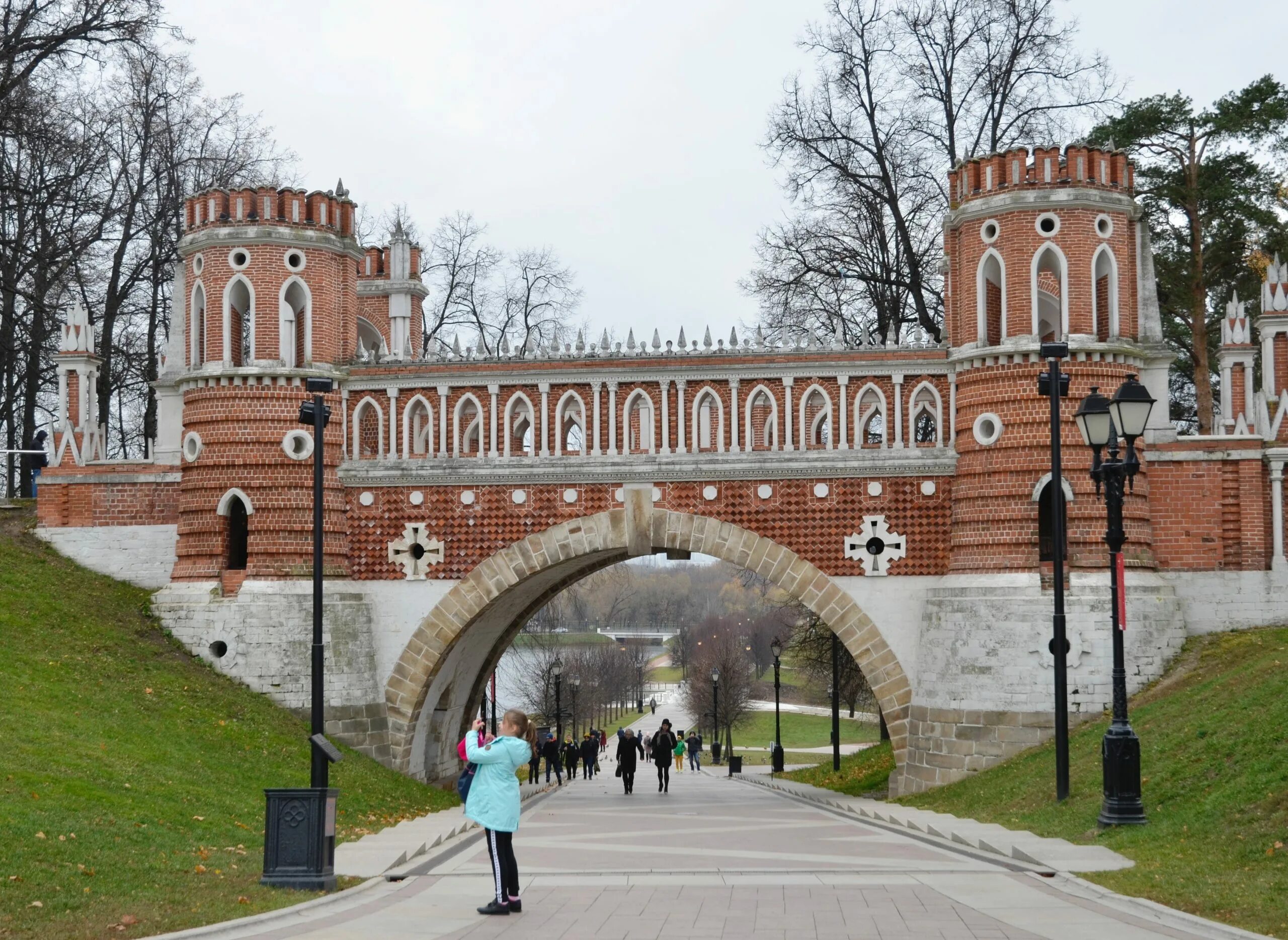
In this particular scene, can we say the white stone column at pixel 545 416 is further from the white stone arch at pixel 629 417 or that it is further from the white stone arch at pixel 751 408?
the white stone arch at pixel 751 408

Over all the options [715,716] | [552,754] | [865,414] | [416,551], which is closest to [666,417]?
[865,414]

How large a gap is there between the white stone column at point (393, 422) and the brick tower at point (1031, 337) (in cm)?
844

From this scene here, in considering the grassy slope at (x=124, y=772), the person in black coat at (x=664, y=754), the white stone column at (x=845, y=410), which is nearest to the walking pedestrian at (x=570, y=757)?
the person in black coat at (x=664, y=754)

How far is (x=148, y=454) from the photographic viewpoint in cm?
3344

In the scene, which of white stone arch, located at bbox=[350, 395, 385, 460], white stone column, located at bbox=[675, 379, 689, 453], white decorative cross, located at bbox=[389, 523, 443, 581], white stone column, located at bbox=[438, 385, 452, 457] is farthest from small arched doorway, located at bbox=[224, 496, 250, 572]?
white stone column, located at bbox=[675, 379, 689, 453]

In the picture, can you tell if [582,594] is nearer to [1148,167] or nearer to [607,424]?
[1148,167]

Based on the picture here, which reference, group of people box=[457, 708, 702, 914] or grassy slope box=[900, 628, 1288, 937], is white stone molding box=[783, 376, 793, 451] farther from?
group of people box=[457, 708, 702, 914]

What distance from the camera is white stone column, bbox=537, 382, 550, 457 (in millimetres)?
22438

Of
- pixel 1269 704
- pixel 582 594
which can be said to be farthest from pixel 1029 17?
pixel 582 594

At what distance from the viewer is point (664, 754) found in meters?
27.0

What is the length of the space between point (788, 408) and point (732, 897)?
38.8 ft

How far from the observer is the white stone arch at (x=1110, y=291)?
812 inches

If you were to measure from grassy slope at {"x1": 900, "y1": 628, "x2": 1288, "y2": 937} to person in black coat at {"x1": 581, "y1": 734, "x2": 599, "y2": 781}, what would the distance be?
48.7 ft

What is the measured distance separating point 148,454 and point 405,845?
21815 mm
